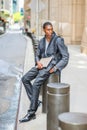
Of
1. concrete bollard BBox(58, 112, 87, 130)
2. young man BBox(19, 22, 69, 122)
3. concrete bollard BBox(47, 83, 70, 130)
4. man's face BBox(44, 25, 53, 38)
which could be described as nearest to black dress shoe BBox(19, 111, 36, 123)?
young man BBox(19, 22, 69, 122)

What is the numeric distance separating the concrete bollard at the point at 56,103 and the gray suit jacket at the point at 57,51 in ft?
4.80

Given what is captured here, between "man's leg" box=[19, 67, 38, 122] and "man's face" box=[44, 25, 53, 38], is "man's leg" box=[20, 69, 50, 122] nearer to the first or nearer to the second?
"man's leg" box=[19, 67, 38, 122]

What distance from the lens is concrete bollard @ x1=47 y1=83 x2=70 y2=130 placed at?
6.31m

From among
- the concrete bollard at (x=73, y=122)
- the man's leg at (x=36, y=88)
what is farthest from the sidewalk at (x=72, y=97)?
the concrete bollard at (x=73, y=122)

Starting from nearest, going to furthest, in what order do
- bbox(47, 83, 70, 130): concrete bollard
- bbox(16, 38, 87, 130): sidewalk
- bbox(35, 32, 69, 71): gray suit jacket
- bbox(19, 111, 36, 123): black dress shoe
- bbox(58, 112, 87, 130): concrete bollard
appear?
bbox(58, 112, 87, 130): concrete bollard, bbox(47, 83, 70, 130): concrete bollard, bbox(16, 38, 87, 130): sidewalk, bbox(19, 111, 36, 123): black dress shoe, bbox(35, 32, 69, 71): gray suit jacket

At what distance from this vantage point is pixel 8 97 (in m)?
11.4

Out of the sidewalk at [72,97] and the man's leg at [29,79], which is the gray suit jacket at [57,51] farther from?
the sidewalk at [72,97]

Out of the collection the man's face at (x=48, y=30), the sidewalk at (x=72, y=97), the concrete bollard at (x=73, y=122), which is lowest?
the sidewalk at (x=72, y=97)

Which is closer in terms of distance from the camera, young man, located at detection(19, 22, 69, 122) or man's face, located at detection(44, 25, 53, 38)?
man's face, located at detection(44, 25, 53, 38)

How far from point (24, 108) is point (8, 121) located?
Answer: 2.86ft

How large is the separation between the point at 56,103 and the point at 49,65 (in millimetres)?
1774

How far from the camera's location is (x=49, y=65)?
26.1 ft

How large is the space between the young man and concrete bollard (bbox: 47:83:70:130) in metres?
1.36

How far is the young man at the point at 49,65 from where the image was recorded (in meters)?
→ 7.87
